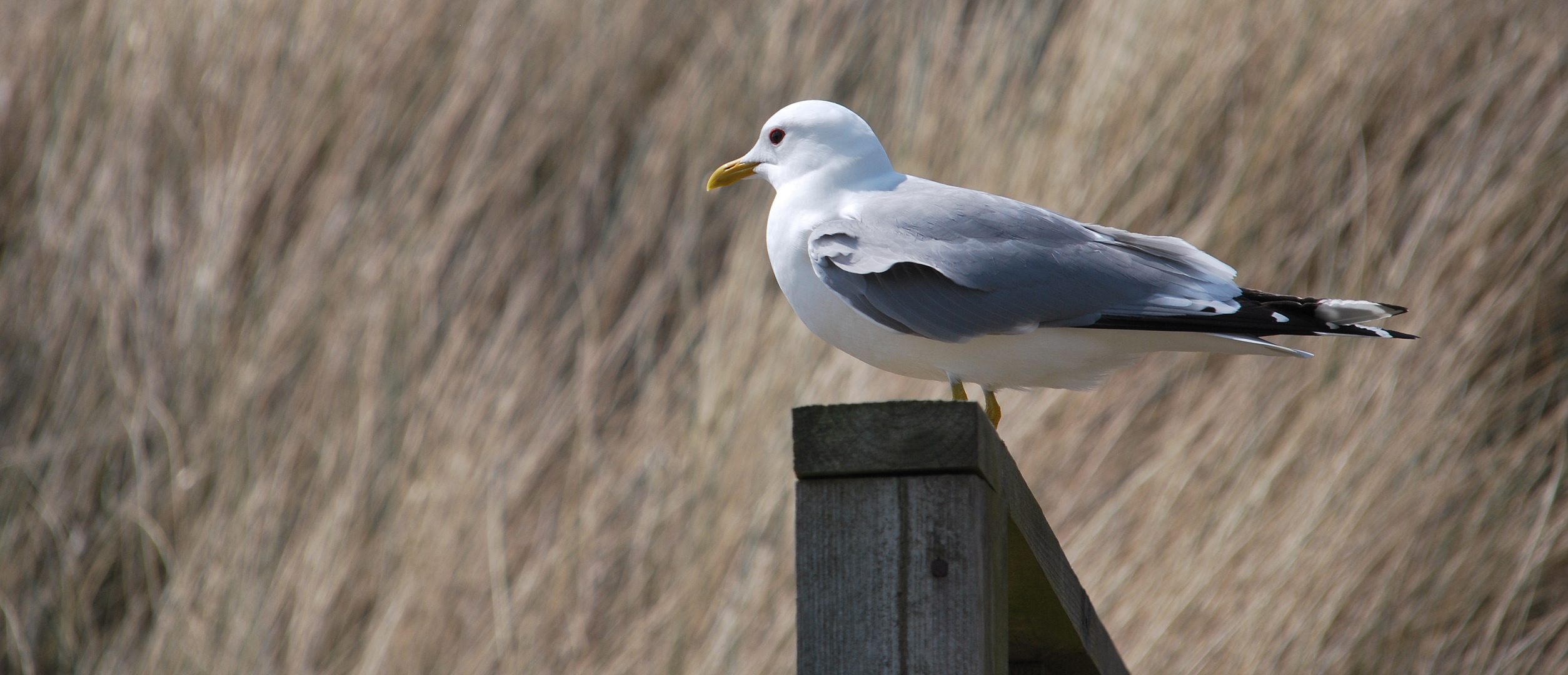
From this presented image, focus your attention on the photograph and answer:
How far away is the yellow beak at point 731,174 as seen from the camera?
179 centimetres

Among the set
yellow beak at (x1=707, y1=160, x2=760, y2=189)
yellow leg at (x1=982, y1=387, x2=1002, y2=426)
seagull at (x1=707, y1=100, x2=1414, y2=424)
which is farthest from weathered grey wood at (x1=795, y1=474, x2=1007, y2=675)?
yellow beak at (x1=707, y1=160, x2=760, y2=189)

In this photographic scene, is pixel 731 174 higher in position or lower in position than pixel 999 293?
higher

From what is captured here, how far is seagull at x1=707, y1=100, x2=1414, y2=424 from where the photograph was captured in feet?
4.60

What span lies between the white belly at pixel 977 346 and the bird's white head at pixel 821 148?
0.21 m

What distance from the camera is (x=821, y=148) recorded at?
5.49ft

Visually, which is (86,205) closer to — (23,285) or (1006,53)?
(23,285)

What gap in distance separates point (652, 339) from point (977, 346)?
1660mm

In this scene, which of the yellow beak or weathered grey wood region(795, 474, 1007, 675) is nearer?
weathered grey wood region(795, 474, 1007, 675)

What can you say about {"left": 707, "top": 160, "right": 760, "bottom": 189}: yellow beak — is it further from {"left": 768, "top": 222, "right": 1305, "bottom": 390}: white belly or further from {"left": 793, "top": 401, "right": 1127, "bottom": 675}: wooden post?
{"left": 793, "top": 401, "right": 1127, "bottom": 675}: wooden post

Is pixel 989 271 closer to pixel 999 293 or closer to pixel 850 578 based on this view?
pixel 999 293

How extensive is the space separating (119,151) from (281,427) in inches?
30.8

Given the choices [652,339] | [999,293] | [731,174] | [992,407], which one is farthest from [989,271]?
[652,339]

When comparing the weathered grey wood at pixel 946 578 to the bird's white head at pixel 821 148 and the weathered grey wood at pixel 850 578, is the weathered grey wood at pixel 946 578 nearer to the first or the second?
the weathered grey wood at pixel 850 578

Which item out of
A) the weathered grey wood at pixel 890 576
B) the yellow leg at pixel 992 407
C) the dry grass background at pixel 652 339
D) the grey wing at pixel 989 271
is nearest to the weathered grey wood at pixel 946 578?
the weathered grey wood at pixel 890 576
